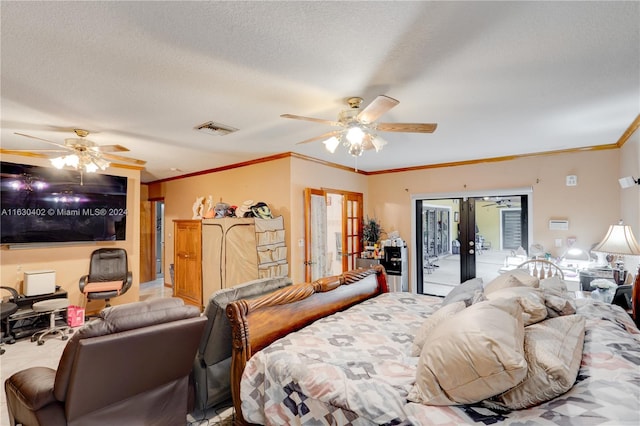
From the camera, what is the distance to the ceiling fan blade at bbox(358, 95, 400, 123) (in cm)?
201

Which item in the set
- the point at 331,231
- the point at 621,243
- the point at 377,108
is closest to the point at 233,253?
the point at 331,231

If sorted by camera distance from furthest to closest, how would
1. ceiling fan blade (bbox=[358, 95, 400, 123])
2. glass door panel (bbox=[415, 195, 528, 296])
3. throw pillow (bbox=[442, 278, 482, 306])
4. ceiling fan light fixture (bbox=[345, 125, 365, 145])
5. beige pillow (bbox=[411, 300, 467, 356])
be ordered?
1. glass door panel (bbox=[415, 195, 528, 296])
2. ceiling fan light fixture (bbox=[345, 125, 365, 145])
3. throw pillow (bbox=[442, 278, 482, 306])
4. ceiling fan blade (bbox=[358, 95, 400, 123])
5. beige pillow (bbox=[411, 300, 467, 356])

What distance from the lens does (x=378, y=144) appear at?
2.71 metres

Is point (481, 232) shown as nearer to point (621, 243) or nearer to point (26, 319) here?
point (621, 243)

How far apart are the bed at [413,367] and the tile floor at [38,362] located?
0.46 metres

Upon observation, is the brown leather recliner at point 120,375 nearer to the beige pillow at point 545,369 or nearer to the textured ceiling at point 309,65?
the textured ceiling at point 309,65

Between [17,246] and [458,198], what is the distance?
6529 mm

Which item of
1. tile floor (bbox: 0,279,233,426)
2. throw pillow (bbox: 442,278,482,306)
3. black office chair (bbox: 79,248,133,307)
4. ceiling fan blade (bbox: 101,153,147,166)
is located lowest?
tile floor (bbox: 0,279,233,426)

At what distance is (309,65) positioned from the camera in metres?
1.97

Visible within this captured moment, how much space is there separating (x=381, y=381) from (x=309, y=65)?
73.1 inches

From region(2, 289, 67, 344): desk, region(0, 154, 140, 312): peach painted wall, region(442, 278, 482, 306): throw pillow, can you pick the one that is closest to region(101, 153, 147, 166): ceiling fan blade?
region(0, 154, 140, 312): peach painted wall

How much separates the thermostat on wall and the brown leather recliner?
15.6 feet

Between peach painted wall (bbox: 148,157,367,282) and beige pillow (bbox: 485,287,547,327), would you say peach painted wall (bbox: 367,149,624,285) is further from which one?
beige pillow (bbox: 485,287,547,327)

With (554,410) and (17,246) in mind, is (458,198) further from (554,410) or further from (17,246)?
(17,246)
